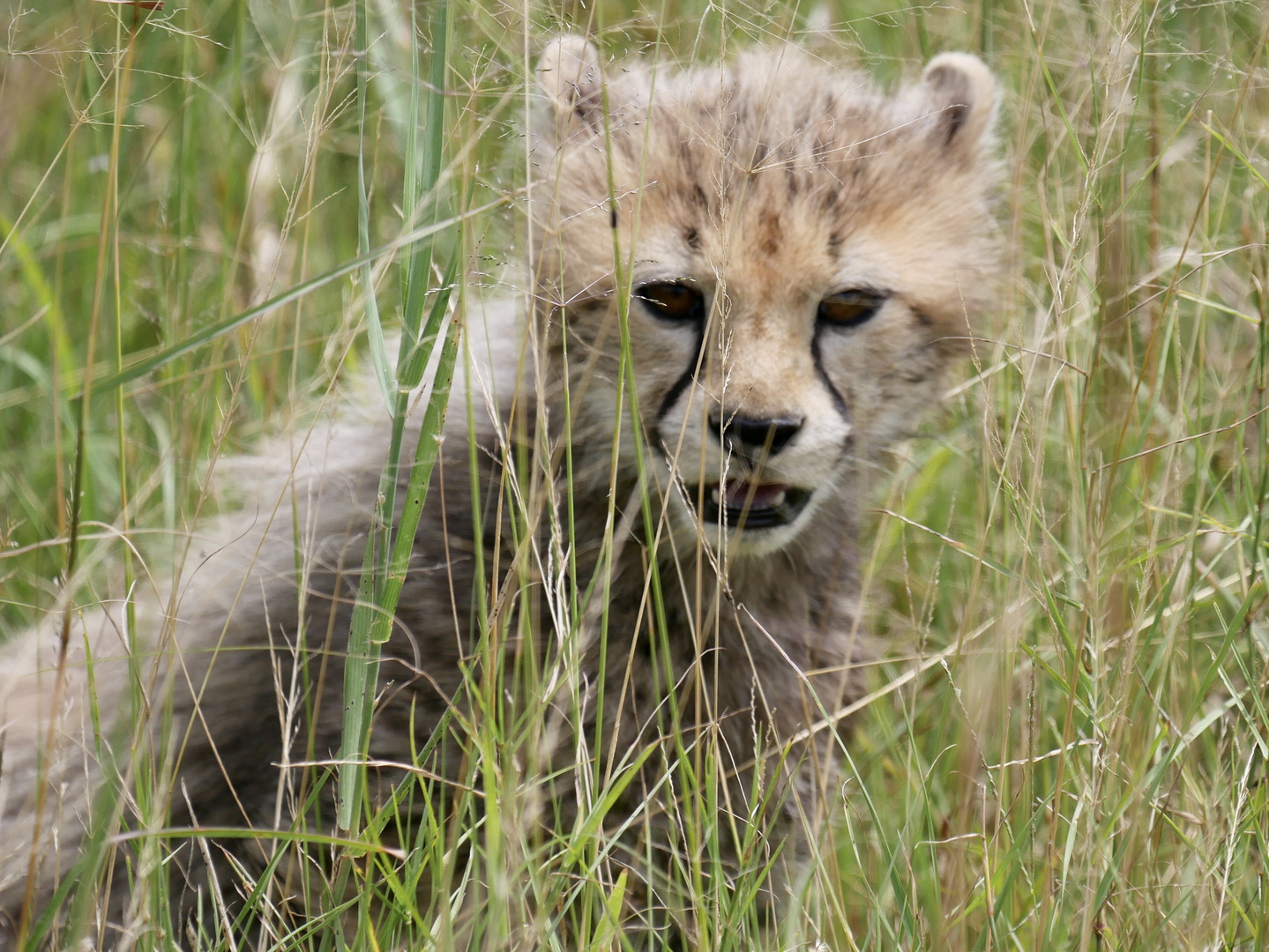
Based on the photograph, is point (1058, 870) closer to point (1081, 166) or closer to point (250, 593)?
point (1081, 166)

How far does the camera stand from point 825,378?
198 centimetres

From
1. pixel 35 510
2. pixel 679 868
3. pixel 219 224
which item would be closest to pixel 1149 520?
pixel 679 868

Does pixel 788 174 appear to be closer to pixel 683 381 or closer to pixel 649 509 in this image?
pixel 683 381

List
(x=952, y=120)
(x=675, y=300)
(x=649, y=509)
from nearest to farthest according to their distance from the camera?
(x=649, y=509)
(x=675, y=300)
(x=952, y=120)

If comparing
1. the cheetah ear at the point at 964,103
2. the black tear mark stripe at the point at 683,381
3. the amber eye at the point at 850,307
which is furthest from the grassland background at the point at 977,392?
the black tear mark stripe at the point at 683,381

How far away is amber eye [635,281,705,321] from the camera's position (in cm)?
193

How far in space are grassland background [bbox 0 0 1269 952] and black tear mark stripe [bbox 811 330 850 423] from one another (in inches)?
8.9

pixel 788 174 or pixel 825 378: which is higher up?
pixel 788 174

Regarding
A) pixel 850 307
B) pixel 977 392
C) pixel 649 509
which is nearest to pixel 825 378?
pixel 850 307

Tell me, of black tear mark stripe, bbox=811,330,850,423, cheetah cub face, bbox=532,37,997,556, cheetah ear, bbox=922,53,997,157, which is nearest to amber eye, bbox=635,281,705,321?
cheetah cub face, bbox=532,37,997,556

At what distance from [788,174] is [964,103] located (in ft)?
1.83

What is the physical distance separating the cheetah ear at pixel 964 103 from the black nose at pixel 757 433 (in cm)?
75

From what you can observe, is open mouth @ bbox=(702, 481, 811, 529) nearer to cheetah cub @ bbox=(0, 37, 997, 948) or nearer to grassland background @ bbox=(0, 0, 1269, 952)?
cheetah cub @ bbox=(0, 37, 997, 948)


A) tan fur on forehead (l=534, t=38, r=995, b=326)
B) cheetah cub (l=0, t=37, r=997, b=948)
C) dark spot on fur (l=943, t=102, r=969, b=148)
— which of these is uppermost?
dark spot on fur (l=943, t=102, r=969, b=148)
